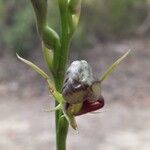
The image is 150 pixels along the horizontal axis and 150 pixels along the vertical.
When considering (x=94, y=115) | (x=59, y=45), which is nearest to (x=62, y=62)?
(x=59, y=45)

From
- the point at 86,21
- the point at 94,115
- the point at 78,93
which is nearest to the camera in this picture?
the point at 78,93

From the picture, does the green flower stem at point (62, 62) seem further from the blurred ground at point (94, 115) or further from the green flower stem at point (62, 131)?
the blurred ground at point (94, 115)

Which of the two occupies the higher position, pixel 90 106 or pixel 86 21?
pixel 90 106

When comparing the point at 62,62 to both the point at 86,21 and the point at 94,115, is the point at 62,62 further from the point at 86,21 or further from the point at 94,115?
the point at 86,21

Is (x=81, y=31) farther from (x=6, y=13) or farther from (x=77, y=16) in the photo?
(x=77, y=16)

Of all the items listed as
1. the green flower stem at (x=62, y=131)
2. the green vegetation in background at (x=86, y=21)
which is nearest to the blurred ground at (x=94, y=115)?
the green vegetation in background at (x=86, y=21)

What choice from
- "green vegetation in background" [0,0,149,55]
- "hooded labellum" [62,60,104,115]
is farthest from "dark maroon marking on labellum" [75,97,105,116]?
Answer: "green vegetation in background" [0,0,149,55]
